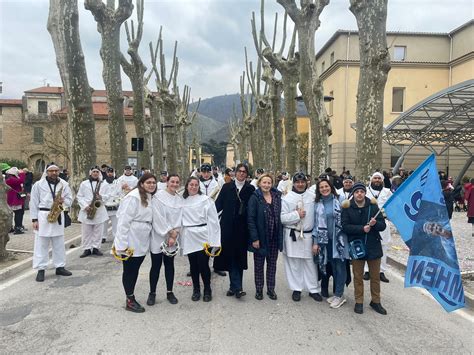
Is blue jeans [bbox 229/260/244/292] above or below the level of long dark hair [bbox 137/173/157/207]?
below

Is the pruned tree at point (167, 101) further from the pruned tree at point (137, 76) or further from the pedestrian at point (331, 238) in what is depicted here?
the pedestrian at point (331, 238)

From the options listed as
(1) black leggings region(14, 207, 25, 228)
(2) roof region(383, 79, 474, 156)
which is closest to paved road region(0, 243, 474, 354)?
(1) black leggings region(14, 207, 25, 228)

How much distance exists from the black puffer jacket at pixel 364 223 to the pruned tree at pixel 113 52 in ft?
41.5

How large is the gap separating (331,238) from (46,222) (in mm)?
4809

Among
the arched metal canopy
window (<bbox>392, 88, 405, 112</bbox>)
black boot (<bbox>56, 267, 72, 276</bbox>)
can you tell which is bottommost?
black boot (<bbox>56, 267, 72, 276</bbox>)

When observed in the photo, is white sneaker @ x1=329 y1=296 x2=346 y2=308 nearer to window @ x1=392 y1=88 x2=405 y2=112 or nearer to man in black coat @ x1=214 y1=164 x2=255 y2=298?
man in black coat @ x1=214 y1=164 x2=255 y2=298

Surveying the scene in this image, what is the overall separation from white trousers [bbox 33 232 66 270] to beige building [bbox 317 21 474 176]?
2807 cm

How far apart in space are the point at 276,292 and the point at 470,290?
2.97 meters

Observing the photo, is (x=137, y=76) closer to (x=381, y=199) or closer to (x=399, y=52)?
(x=381, y=199)

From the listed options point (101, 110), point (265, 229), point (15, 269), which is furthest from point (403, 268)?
point (101, 110)

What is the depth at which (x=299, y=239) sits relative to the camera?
563cm

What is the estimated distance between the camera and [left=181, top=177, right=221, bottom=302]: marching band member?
18.0 ft

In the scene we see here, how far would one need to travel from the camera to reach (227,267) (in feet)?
19.3

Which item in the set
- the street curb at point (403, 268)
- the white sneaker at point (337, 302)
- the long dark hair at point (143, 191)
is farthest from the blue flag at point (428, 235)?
the long dark hair at point (143, 191)
